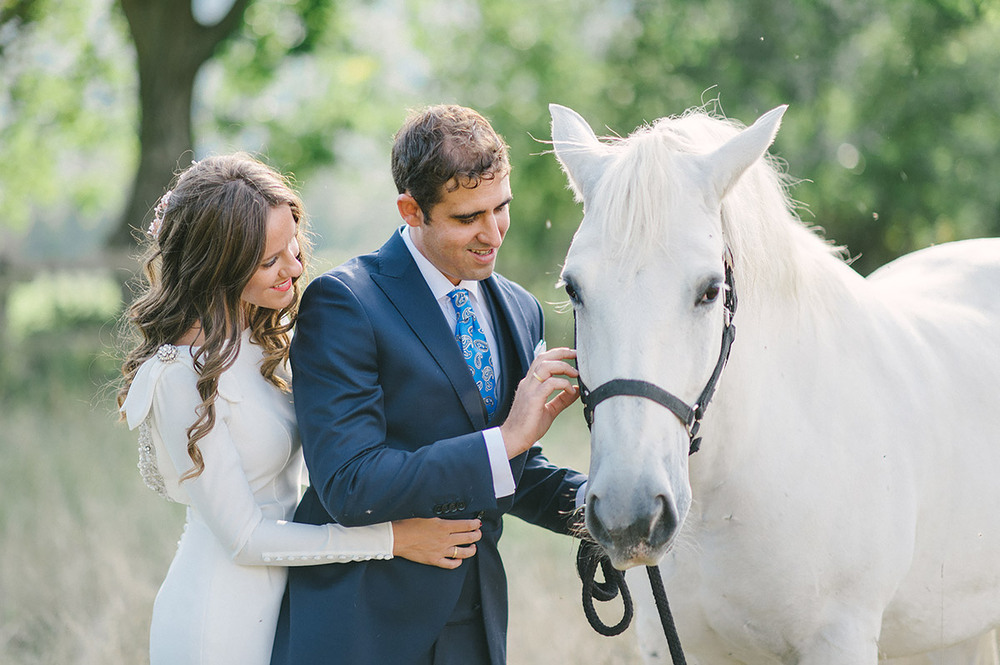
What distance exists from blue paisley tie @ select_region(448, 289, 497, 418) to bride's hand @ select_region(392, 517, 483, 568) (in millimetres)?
294

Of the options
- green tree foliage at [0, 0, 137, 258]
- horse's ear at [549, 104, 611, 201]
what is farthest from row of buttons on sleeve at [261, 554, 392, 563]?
green tree foliage at [0, 0, 137, 258]

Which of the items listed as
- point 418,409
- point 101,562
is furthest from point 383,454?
point 101,562

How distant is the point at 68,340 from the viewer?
11.2 meters

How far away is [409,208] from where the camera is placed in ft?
6.82

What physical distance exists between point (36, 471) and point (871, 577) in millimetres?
6372

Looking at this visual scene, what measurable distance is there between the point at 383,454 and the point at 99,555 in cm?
390

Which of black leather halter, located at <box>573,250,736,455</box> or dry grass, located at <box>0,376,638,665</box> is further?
dry grass, located at <box>0,376,638,665</box>

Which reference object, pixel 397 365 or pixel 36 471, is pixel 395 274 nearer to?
pixel 397 365

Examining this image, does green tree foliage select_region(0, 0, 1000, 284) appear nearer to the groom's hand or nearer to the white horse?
the white horse

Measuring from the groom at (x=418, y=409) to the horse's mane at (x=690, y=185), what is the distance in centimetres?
31

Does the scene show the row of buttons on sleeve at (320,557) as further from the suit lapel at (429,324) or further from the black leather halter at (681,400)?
the black leather halter at (681,400)

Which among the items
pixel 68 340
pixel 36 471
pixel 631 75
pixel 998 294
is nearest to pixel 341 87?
pixel 631 75

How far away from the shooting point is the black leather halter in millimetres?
1684

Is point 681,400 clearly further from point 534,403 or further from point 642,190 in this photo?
point 642,190
